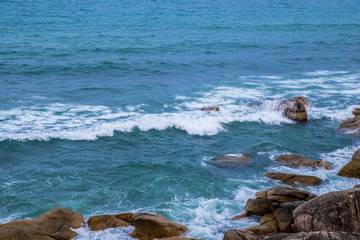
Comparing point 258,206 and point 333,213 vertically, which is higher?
point 333,213

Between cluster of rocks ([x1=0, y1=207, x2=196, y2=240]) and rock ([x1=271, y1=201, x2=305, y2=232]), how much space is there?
9.40 feet

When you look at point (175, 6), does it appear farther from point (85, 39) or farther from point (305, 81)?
point (305, 81)

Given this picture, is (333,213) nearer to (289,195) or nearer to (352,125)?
(289,195)

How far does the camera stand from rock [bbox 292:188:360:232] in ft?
41.7

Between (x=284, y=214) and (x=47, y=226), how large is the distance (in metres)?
7.03

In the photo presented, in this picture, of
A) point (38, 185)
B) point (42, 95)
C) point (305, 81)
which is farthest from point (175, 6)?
point (38, 185)

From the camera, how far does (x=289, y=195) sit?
50.6 feet

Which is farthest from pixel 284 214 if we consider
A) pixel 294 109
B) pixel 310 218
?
pixel 294 109

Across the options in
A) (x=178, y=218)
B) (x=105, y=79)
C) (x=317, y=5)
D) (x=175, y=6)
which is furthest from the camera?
(x=317, y=5)

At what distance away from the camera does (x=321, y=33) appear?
195 feet

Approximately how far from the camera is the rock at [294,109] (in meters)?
26.6

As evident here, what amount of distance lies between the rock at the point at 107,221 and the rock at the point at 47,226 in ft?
1.14

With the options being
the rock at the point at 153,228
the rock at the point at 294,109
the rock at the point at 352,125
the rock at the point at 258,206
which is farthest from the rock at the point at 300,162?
the rock at the point at 153,228

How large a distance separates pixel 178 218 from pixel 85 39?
36.1 meters
